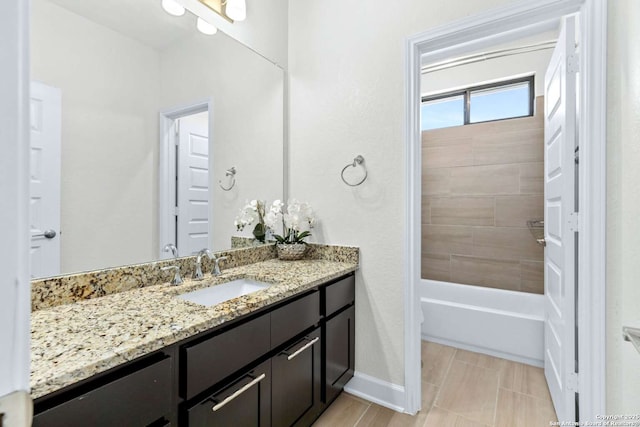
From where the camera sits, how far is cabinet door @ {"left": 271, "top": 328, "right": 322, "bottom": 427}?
1.35m

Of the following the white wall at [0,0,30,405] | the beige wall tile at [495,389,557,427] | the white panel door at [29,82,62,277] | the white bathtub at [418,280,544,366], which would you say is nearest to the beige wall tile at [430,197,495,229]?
the white bathtub at [418,280,544,366]

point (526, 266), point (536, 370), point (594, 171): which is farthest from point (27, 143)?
point (526, 266)

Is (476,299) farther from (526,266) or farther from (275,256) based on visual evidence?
(275,256)

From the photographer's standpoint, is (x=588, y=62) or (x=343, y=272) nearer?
(x=588, y=62)

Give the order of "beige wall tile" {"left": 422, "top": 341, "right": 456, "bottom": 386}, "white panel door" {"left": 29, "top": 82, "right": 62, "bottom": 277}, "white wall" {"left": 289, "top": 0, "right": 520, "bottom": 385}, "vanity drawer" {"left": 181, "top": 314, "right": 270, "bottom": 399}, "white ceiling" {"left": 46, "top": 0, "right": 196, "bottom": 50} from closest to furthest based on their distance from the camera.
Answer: "vanity drawer" {"left": 181, "top": 314, "right": 270, "bottom": 399}
"white panel door" {"left": 29, "top": 82, "right": 62, "bottom": 277}
"white ceiling" {"left": 46, "top": 0, "right": 196, "bottom": 50}
"white wall" {"left": 289, "top": 0, "right": 520, "bottom": 385}
"beige wall tile" {"left": 422, "top": 341, "right": 456, "bottom": 386}

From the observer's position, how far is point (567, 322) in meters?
1.54

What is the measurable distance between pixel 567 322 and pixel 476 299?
5.58 ft

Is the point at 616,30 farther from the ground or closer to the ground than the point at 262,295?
farther from the ground

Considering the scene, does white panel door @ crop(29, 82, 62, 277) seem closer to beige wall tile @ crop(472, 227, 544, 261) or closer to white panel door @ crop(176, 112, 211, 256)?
white panel door @ crop(176, 112, 211, 256)

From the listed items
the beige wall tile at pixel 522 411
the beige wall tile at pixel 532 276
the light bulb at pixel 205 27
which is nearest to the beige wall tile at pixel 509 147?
the beige wall tile at pixel 532 276

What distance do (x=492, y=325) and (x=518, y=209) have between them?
1189 mm

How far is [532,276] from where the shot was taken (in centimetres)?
295

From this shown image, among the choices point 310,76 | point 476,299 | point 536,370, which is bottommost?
point 536,370

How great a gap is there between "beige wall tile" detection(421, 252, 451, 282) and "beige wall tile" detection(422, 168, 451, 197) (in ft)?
2.25
